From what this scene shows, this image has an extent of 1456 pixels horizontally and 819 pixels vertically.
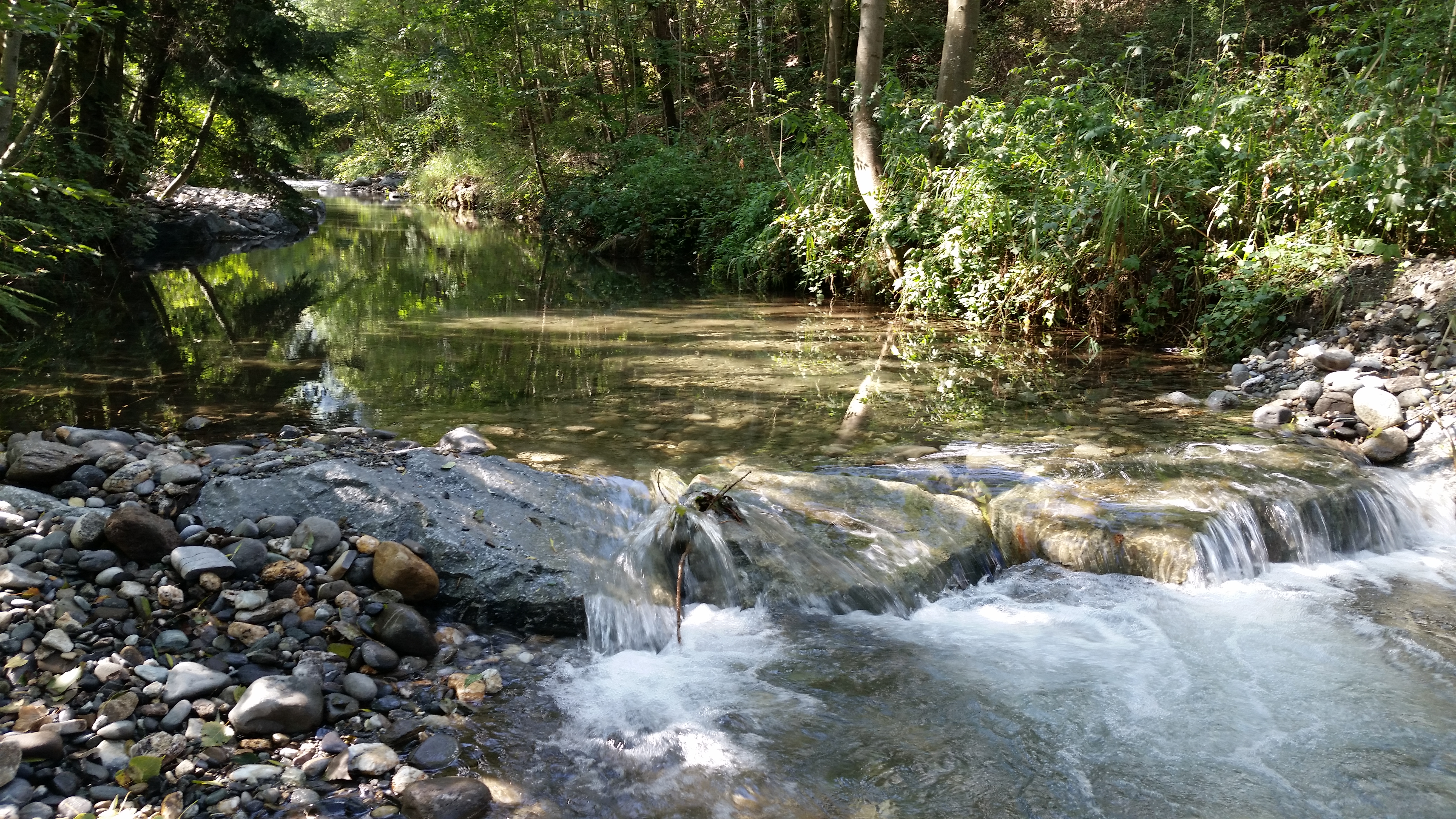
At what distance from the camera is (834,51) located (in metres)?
16.6

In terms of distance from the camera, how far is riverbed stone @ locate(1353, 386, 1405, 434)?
600cm

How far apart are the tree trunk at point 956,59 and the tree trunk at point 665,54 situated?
10.8 metres

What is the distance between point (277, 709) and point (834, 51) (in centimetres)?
1597

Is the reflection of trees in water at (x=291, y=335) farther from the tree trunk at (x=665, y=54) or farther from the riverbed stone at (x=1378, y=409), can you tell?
the riverbed stone at (x=1378, y=409)

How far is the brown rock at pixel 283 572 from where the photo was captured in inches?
149

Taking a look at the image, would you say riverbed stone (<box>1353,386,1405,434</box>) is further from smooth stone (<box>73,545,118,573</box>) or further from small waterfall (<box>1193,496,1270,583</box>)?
smooth stone (<box>73,545,118,573</box>)

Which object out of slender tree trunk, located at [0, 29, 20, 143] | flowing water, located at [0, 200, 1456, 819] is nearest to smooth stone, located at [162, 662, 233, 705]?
flowing water, located at [0, 200, 1456, 819]

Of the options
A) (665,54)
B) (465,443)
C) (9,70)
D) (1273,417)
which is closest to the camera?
(465,443)

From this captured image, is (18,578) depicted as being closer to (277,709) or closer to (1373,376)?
Answer: (277,709)

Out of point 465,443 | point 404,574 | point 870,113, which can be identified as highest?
point 870,113

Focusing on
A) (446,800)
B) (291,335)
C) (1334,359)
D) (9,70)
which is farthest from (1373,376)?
(291,335)

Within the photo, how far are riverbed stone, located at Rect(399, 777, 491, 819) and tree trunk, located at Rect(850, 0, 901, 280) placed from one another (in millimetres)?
8839

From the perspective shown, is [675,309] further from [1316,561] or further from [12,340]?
[1316,561]

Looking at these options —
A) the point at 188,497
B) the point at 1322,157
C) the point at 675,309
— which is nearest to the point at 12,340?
the point at 188,497
